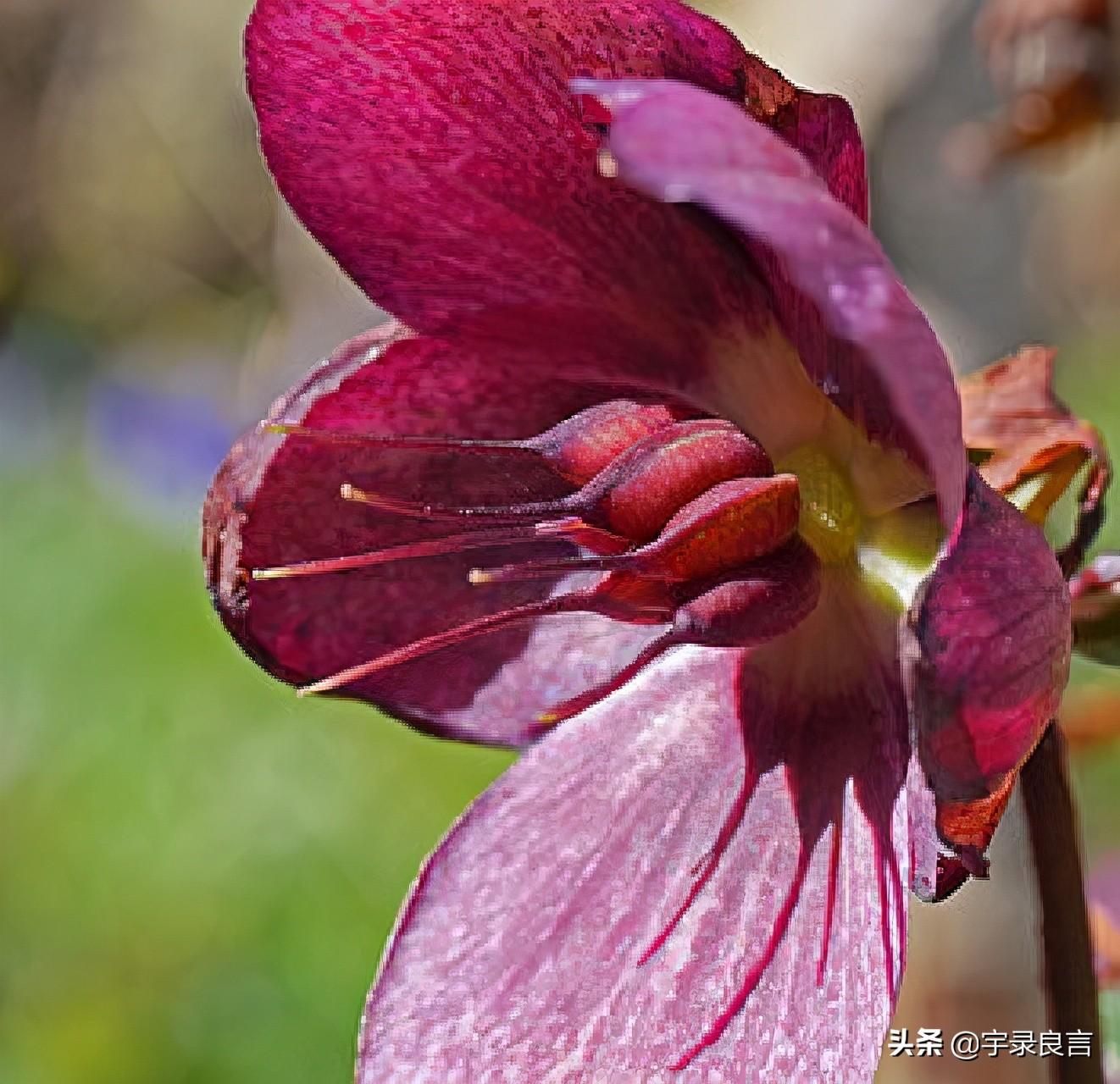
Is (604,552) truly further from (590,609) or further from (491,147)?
(491,147)

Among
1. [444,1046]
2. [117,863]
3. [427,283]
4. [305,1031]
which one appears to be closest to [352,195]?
[427,283]

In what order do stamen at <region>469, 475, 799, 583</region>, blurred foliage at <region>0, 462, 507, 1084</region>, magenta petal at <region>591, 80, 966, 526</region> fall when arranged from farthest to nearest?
blurred foliage at <region>0, 462, 507, 1084</region> < stamen at <region>469, 475, 799, 583</region> < magenta petal at <region>591, 80, 966, 526</region>

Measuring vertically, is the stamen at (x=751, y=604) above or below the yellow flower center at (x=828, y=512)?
below

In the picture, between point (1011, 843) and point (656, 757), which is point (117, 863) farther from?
point (656, 757)

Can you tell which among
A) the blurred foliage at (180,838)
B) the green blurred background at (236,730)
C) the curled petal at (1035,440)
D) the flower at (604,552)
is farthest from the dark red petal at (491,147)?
the blurred foliage at (180,838)

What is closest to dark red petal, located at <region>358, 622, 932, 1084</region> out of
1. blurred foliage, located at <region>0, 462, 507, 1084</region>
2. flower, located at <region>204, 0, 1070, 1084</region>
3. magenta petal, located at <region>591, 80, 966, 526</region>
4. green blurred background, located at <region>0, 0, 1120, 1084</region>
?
flower, located at <region>204, 0, 1070, 1084</region>

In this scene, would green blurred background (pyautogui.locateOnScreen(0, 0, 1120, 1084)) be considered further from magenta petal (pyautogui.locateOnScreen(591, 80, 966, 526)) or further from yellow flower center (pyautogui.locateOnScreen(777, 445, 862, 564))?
magenta petal (pyautogui.locateOnScreen(591, 80, 966, 526))

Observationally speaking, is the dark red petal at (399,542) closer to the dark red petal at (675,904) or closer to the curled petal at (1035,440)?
the dark red petal at (675,904)
